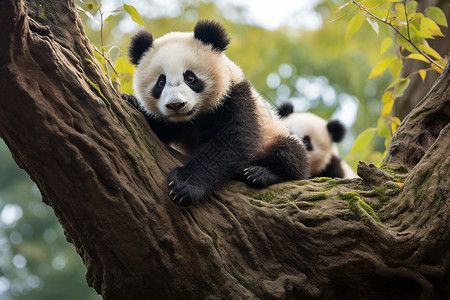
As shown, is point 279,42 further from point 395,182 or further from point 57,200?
point 57,200

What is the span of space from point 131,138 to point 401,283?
1.96 meters

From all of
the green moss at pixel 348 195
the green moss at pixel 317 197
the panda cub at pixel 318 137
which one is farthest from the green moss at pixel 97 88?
the panda cub at pixel 318 137

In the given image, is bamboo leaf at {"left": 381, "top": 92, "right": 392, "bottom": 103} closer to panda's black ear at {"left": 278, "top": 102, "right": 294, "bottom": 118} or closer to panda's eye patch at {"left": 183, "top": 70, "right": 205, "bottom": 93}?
panda's eye patch at {"left": 183, "top": 70, "right": 205, "bottom": 93}

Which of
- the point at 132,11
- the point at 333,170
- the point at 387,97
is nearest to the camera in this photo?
the point at 132,11

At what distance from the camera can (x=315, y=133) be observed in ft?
24.1

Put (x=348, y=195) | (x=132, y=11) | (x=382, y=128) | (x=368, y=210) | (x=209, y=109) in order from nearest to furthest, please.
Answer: (x=368, y=210)
(x=348, y=195)
(x=132, y=11)
(x=209, y=109)
(x=382, y=128)

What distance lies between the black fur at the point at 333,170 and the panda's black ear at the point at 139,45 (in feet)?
12.2

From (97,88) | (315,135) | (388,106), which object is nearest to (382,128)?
(388,106)

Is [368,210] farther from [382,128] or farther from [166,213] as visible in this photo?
[382,128]

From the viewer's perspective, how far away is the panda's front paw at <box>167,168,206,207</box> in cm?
287

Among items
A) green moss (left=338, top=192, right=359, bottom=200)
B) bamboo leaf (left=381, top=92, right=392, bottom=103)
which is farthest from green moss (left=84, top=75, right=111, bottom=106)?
bamboo leaf (left=381, top=92, right=392, bottom=103)

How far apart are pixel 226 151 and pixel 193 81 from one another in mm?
726

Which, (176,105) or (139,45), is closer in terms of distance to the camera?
(176,105)

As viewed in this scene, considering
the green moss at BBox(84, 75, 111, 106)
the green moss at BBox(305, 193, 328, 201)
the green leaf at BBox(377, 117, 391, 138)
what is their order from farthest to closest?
the green leaf at BBox(377, 117, 391, 138) → the green moss at BBox(305, 193, 328, 201) → the green moss at BBox(84, 75, 111, 106)
